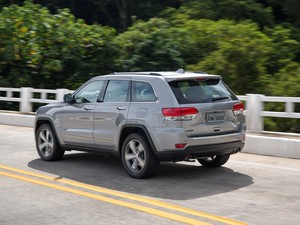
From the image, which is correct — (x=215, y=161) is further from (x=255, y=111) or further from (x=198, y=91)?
(x=255, y=111)

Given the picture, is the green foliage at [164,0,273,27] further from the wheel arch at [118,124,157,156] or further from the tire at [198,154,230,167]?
the wheel arch at [118,124,157,156]

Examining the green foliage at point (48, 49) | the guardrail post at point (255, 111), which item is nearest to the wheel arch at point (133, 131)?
the guardrail post at point (255, 111)

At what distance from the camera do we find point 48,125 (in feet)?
33.6

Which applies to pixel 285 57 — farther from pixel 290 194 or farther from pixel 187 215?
pixel 187 215

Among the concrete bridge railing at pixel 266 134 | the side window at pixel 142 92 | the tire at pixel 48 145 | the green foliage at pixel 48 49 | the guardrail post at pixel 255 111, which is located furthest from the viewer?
the green foliage at pixel 48 49

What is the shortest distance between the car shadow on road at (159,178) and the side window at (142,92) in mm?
1212

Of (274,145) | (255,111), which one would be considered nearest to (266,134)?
(255,111)

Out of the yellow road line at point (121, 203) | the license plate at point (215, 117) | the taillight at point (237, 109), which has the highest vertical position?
the taillight at point (237, 109)

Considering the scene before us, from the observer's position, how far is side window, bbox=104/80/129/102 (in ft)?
28.8

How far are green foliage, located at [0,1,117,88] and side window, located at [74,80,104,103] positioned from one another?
536 inches

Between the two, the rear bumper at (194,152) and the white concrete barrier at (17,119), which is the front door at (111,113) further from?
the white concrete barrier at (17,119)

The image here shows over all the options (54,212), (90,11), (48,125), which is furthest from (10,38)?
(90,11)

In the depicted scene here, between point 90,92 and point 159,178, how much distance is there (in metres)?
2.04

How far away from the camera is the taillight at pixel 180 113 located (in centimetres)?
785
